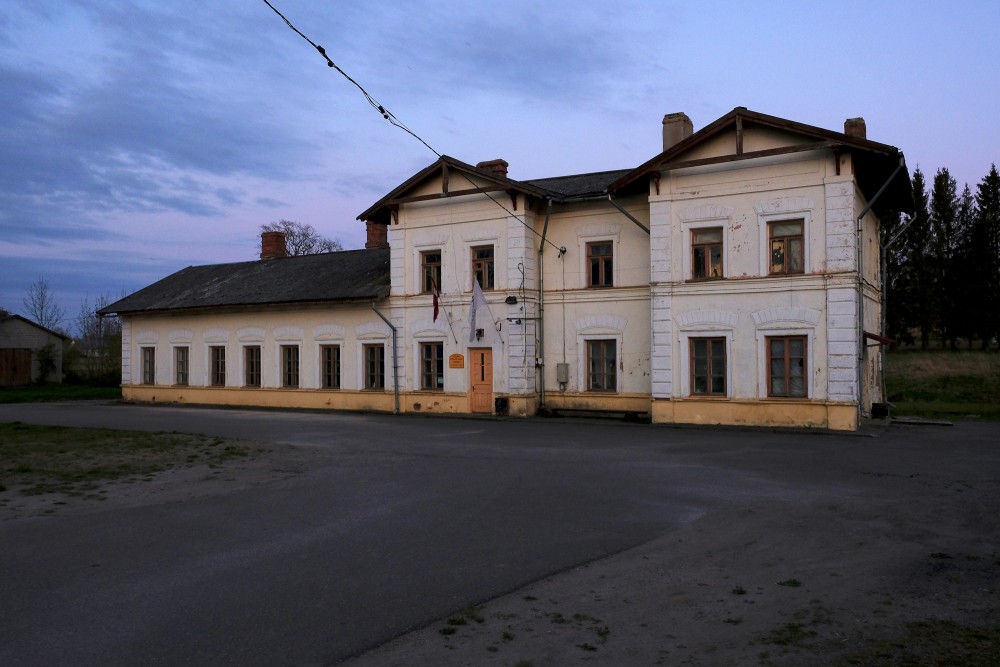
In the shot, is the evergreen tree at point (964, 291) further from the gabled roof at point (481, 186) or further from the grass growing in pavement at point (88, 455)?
the grass growing in pavement at point (88, 455)

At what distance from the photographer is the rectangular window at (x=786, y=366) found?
19047 millimetres

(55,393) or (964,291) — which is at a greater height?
(964,291)

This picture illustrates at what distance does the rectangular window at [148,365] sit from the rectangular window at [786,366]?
2334 centimetres

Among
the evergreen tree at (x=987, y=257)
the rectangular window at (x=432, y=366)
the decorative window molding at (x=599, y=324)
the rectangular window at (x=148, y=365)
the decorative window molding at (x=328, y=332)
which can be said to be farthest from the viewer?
the evergreen tree at (x=987, y=257)

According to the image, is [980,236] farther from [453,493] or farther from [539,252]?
[453,493]

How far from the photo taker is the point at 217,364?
3011 cm

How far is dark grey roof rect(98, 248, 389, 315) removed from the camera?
2684cm

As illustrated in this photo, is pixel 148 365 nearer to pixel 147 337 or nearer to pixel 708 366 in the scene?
pixel 147 337

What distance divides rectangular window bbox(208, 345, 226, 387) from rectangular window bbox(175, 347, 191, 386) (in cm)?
153

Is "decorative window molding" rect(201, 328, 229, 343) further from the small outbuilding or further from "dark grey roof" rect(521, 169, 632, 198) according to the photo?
the small outbuilding

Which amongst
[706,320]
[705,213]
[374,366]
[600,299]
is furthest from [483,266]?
[706,320]

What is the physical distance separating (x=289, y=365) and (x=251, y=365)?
182 cm

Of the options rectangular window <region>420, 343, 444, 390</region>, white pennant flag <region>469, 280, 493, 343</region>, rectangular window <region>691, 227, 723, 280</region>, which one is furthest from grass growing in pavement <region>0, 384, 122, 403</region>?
rectangular window <region>691, 227, 723, 280</region>

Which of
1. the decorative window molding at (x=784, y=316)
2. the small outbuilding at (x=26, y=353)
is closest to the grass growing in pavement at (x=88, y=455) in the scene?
the decorative window molding at (x=784, y=316)
